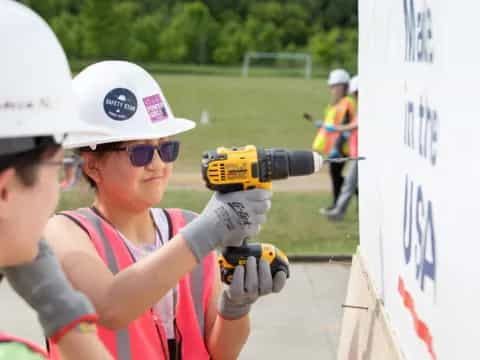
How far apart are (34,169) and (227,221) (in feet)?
2.94

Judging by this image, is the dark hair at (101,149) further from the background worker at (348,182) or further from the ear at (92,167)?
the background worker at (348,182)

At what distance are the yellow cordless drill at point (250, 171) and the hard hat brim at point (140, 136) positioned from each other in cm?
17

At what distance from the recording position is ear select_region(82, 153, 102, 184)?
8.61ft

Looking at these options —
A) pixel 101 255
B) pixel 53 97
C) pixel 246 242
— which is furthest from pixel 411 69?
pixel 53 97

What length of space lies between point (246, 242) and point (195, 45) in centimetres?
8816

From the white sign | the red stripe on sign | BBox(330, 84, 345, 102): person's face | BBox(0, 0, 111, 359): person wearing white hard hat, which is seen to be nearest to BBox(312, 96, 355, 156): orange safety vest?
BBox(330, 84, 345, 102): person's face

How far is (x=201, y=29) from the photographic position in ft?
292

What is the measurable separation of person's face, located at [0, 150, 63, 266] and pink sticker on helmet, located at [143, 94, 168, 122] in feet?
3.73

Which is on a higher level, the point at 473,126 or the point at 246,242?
the point at 473,126

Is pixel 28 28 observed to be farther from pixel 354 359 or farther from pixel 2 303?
pixel 2 303

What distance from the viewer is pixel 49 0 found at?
9050 cm

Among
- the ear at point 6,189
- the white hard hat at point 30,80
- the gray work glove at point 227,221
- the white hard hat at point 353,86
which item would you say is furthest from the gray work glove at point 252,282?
the white hard hat at point 353,86

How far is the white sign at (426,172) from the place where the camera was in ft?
6.32

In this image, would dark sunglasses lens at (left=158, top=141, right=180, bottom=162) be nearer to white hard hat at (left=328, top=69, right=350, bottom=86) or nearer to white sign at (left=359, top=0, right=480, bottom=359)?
white sign at (left=359, top=0, right=480, bottom=359)
